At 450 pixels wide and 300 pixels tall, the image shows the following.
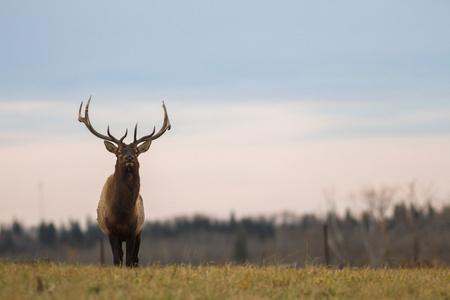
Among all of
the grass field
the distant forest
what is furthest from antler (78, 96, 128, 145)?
the distant forest

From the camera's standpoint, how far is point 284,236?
284 ft

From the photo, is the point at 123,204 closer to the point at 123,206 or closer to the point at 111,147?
the point at 123,206

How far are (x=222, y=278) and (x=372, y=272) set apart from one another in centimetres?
368

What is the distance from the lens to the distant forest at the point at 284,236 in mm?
60125

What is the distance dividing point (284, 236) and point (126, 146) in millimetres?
74599

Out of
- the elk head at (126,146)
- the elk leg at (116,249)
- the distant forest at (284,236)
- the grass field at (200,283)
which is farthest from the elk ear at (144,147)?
the distant forest at (284,236)

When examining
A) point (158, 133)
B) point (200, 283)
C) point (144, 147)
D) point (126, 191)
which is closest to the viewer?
point (200, 283)

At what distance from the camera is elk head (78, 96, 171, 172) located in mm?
12945

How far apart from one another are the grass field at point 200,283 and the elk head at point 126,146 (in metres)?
2.57

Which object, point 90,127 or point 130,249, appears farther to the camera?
point 90,127

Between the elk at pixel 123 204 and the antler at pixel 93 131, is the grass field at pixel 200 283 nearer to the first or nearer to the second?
the elk at pixel 123 204

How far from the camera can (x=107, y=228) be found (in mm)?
13352

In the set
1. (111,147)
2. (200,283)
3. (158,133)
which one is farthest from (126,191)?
(200,283)

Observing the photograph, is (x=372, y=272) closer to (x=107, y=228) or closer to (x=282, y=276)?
(x=282, y=276)
